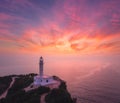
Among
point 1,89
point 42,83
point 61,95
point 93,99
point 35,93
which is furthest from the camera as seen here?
point 93,99

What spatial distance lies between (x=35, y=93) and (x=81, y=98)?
2423 cm

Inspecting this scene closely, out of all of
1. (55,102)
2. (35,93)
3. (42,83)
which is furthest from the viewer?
(42,83)

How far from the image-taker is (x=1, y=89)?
46.0 metres

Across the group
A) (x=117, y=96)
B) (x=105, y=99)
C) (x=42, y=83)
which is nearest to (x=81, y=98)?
(x=105, y=99)

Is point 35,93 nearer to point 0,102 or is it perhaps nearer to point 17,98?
point 17,98

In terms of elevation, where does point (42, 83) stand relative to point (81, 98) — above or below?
above

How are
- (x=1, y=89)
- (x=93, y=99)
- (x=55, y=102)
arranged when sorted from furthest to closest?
(x=93, y=99) → (x=1, y=89) → (x=55, y=102)

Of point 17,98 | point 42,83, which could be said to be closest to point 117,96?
point 42,83

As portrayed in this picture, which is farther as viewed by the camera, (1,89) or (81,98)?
(81,98)

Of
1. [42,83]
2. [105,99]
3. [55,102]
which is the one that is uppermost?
[42,83]

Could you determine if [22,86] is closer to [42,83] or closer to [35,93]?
[42,83]

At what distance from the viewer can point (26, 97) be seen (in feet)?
102

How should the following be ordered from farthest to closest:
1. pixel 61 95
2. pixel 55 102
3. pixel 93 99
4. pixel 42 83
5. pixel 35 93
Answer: pixel 93 99 → pixel 42 83 → pixel 35 93 → pixel 61 95 → pixel 55 102

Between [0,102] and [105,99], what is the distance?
33874 mm
